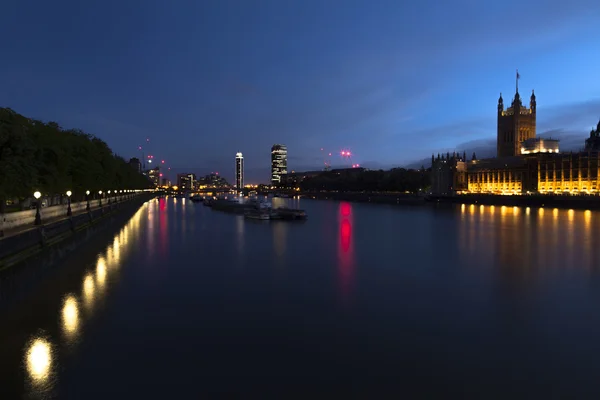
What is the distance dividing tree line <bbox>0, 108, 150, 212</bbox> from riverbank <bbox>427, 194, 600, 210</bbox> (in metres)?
103

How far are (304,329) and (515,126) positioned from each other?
199 meters

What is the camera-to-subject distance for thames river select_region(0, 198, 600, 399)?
35.7ft

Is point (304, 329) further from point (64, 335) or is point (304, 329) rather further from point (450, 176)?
point (450, 176)

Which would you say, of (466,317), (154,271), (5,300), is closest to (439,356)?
(466,317)

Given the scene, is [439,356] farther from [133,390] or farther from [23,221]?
[23,221]

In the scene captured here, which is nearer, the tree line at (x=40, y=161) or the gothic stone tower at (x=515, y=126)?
the tree line at (x=40, y=161)

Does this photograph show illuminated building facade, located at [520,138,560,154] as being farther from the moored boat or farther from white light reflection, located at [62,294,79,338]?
white light reflection, located at [62,294,79,338]

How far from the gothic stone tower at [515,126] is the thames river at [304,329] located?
176881 mm

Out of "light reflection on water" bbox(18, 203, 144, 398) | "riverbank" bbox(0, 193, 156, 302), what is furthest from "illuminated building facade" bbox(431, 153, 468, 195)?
"light reflection on water" bbox(18, 203, 144, 398)

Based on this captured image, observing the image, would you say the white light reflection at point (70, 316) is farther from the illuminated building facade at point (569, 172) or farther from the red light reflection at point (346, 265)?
the illuminated building facade at point (569, 172)

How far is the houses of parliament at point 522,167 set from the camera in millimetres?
127438

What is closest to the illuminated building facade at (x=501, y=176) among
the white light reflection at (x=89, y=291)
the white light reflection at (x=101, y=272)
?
the white light reflection at (x=101, y=272)

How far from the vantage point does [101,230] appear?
43.4 metres

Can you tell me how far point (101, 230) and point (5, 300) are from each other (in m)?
28.2
